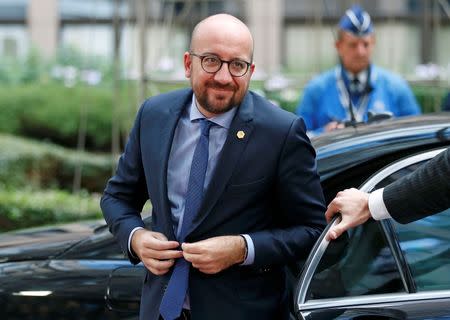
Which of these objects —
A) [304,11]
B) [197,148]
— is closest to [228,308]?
[197,148]

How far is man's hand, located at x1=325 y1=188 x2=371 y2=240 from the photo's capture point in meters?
2.86

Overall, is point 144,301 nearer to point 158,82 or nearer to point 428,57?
point 158,82

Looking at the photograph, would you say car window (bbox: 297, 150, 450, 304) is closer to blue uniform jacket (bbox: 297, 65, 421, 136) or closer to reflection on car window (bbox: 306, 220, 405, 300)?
reflection on car window (bbox: 306, 220, 405, 300)

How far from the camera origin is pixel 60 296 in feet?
11.2

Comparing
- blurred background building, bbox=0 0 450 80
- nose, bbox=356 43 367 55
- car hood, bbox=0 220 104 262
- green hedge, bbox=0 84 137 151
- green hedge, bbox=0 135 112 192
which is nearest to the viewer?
car hood, bbox=0 220 104 262

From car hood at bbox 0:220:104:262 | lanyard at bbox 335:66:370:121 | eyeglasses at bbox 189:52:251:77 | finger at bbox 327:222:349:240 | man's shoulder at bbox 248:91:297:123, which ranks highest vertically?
eyeglasses at bbox 189:52:251:77

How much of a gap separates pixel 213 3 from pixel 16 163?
5.84 meters

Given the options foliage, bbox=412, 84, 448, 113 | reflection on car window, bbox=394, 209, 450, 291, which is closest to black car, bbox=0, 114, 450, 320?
reflection on car window, bbox=394, 209, 450, 291

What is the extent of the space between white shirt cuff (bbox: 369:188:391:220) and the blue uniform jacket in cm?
239

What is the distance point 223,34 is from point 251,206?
505mm

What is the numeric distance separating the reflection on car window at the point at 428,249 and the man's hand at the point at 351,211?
187mm

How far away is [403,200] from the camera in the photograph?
107 inches

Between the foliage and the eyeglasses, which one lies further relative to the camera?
the foliage

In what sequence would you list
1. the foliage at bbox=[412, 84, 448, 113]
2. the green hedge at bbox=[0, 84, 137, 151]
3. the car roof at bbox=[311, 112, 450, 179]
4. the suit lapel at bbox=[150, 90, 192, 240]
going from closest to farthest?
the suit lapel at bbox=[150, 90, 192, 240]
the car roof at bbox=[311, 112, 450, 179]
the foliage at bbox=[412, 84, 448, 113]
the green hedge at bbox=[0, 84, 137, 151]
